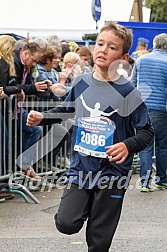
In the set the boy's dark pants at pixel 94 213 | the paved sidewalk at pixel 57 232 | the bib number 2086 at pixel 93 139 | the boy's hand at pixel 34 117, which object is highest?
the boy's hand at pixel 34 117

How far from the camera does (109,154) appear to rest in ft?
15.2

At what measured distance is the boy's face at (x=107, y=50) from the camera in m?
4.83

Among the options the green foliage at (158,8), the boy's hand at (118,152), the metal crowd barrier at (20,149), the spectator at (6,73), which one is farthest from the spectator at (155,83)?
the green foliage at (158,8)

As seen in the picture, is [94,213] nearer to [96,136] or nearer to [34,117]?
[96,136]

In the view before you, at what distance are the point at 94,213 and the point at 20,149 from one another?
398 centimetres

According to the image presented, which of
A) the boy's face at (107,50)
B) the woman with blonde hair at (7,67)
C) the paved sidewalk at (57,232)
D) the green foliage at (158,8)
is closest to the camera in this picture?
the boy's face at (107,50)

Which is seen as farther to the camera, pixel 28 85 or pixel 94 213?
pixel 28 85

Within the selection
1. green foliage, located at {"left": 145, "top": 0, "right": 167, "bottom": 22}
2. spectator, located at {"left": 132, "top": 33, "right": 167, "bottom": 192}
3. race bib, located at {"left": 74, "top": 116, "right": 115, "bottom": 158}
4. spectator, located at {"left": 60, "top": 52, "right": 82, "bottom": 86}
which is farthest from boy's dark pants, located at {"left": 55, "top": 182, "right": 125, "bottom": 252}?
green foliage, located at {"left": 145, "top": 0, "right": 167, "bottom": 22}

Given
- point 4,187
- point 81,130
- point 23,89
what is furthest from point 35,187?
point 81,130

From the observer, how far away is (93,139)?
491 cm

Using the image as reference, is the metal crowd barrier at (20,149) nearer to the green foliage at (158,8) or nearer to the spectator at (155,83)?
the spectator at (155,83)

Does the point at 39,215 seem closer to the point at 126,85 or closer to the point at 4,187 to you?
the point at 4,187

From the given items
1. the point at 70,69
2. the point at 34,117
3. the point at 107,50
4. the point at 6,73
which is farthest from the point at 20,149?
the point at 107,50

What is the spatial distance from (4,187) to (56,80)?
2.22m
